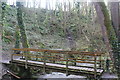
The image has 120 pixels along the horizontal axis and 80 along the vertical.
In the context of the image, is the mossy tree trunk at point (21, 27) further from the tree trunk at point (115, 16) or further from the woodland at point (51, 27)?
the tree trunk at point (115, 16)

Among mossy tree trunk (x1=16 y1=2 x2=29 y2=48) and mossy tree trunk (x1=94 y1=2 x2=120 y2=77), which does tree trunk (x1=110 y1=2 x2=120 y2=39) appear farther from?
mossy tree trunk (x1=16 y1=2 x2=29 y2=48)

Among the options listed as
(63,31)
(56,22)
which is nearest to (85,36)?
(63,31)

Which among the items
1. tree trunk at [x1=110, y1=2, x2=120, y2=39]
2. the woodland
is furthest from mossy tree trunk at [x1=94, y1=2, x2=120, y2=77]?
the woodland

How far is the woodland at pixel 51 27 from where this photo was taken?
960 cm

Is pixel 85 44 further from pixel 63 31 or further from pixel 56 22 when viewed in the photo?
pixel 56 22

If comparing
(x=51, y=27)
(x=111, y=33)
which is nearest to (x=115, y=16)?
(x=111, y=33)

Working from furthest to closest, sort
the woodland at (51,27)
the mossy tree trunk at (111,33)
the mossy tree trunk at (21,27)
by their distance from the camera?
1. the woodland at (51,27)
2. the mossy tree trunk at (21,27)
3. the mossy tree trunk at (111,33)

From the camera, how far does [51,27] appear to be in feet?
50.6

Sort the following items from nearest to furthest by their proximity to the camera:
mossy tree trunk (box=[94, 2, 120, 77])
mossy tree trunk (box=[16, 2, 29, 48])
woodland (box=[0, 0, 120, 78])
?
mossy tree trunk (box=[94, 2, 120, 77]) < mossy tree trunk (box=[16, 2, 29, 48]) < woodland (box=[0, 0, 120, 78])

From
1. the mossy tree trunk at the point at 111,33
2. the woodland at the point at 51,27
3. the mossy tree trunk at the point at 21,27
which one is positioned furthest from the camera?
the woodland at the point at 51,27

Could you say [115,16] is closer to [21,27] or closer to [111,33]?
[111,33]

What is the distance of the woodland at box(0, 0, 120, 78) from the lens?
9.60 metres

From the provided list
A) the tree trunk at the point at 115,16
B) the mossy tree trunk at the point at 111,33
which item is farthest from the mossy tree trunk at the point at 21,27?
the tree trunk at the point at 115,16

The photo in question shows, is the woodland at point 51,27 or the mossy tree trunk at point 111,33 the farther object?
the woodland at point 51,27
